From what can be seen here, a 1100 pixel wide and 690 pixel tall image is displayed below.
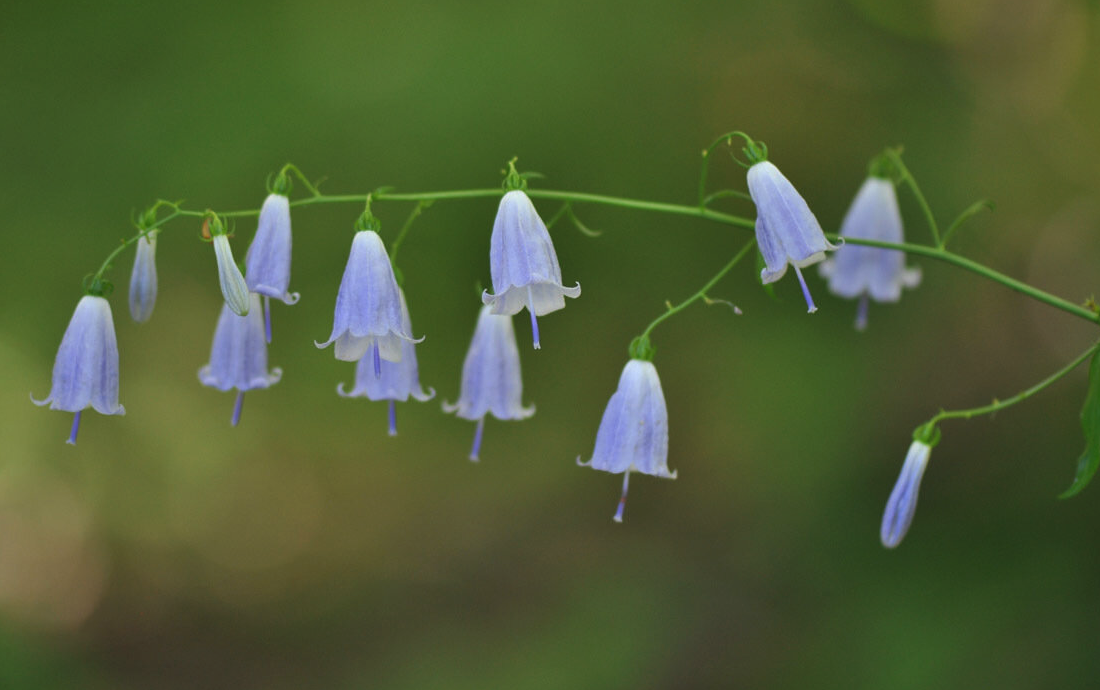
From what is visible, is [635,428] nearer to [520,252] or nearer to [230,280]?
[520,252]

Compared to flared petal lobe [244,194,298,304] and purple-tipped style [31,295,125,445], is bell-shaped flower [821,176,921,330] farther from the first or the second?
purple-tipped style [31,295,125,445]

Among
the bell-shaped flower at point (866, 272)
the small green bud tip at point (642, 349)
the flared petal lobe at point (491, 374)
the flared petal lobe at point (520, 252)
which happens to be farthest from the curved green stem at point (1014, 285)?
the flared petal lobe at point (491, 374)

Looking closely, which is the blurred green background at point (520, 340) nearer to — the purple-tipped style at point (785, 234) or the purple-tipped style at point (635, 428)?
the purple-tipped style at point (635, 428)

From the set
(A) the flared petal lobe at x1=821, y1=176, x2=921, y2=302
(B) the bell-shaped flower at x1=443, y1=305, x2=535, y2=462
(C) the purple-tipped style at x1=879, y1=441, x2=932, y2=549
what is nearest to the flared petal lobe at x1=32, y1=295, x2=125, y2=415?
(B) the bell-shaped flower at x1=443, y1=305, x2=535, y2=462

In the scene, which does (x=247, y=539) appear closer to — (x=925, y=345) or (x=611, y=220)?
(x=611, y=220)

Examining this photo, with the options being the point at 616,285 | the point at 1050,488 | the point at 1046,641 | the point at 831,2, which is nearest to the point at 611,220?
the point at 616,285

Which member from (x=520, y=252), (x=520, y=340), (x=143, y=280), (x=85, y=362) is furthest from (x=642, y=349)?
(x=520, y=340)

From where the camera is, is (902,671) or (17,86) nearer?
(902,671)

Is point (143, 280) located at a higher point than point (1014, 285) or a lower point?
lower
